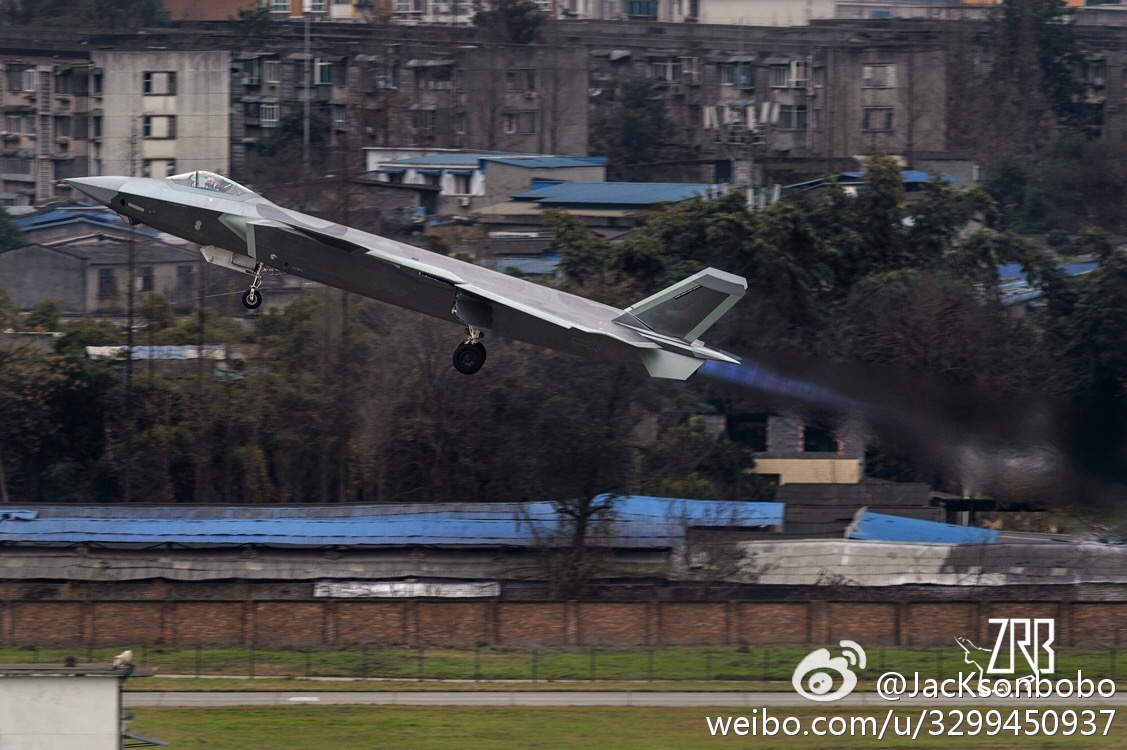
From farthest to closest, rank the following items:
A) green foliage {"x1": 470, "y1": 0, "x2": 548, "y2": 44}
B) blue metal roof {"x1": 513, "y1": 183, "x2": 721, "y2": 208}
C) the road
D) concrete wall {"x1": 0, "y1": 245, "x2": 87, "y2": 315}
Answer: green foliage {"x1": 470, "y1": 0, "x2": 548, "y2": 44} < blue metal roof {"x1": 513, "y1": 183, "x2": 721, "y2": 208} < concrete wall {"x1": 0, "y1": 245, "x2": 87, "y2": 315} < the road

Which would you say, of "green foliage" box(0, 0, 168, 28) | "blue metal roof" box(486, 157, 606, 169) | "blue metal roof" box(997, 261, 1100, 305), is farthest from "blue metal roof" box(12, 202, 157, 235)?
"blue metal roof" box(997, 261, 1100, 305)

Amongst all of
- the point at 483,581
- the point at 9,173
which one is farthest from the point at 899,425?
the point at 9,173

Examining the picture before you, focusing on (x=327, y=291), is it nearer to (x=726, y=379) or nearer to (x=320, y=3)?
(x=726, y=379)

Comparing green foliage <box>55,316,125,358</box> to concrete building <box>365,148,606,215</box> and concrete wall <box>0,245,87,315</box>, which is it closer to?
concrete wall <box>0,245,87,315</box>

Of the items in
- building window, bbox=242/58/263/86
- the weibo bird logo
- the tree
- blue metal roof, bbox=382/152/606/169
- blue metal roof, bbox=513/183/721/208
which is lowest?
the weibo bird logo

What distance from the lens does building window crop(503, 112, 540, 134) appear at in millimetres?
106750

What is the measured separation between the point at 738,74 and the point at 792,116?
542 cm

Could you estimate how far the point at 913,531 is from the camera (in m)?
52.3

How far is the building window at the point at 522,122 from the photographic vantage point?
106750 mm

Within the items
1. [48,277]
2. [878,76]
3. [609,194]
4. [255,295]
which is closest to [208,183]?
[255,295]

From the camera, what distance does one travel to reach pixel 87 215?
84125 mm

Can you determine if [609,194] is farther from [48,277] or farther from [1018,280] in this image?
[48,277]

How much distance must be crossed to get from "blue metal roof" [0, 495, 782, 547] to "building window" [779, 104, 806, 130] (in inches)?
2461

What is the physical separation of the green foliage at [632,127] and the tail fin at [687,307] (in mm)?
80283
